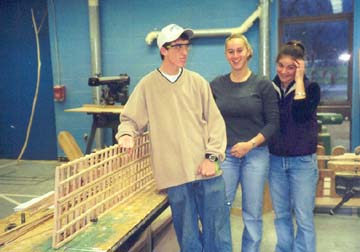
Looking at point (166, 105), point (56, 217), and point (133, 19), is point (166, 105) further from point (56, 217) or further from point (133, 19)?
point (133, 19)

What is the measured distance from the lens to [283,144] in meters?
2.28

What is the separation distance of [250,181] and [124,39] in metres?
3.70

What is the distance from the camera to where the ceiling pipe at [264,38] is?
484 cm

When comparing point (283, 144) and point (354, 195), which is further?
point (354, 195)

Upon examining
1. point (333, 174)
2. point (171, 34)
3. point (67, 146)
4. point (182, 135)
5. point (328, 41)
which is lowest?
point (333, 174)

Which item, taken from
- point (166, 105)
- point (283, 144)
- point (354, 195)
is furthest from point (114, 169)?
point (354, 195)

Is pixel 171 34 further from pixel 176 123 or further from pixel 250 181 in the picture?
pixel 250 181

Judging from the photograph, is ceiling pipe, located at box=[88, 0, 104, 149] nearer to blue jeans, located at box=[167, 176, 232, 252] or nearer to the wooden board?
the wooden board

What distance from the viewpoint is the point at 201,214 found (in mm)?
2170

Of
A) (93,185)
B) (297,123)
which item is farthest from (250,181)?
(93,185)

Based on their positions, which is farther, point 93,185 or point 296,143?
point 296,143

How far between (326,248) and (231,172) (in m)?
1.11

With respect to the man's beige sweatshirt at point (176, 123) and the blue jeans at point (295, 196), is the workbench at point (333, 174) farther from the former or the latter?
the man's beige sweatshirt at point (176, 123)

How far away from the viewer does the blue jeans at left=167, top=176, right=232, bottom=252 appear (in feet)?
6.86
